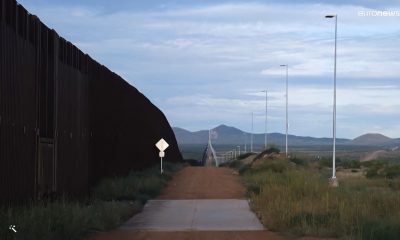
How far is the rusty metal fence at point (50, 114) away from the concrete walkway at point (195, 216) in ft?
8.35

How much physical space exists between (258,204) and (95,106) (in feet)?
24.8

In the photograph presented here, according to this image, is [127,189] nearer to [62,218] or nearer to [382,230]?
[62,218]

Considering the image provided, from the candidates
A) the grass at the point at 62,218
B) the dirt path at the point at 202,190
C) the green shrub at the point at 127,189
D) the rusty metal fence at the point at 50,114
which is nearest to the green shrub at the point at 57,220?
the grass at the point at 62,218

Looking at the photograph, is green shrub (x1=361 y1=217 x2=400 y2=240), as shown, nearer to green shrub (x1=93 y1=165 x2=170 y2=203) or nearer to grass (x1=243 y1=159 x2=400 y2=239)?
grass (x1=243 y1=159 x2=400 y2=239)

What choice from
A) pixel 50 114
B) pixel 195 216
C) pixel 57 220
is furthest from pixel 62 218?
pixel 195 216

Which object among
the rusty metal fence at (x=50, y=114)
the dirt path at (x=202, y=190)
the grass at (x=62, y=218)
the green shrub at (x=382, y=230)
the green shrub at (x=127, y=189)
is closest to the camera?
the grass at (x=62, y=218)

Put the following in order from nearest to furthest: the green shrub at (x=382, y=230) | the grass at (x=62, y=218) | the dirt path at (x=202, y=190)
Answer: the grass at (x=62, y=218) < the green shrub at (x=382, y=230) < the dirt path at (x=202, y=190)

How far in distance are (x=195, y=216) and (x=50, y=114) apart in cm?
537

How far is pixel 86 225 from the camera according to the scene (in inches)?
651

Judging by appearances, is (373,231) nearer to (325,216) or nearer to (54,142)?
(325,216)

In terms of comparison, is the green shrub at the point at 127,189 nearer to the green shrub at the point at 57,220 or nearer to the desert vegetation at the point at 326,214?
the desert vegetation at the point at 326,214

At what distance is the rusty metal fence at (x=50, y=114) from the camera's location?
15.3 m

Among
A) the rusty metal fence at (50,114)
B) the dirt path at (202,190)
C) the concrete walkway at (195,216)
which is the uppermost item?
the rusty metal fence at (50,114)

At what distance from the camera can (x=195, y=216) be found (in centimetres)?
2189
